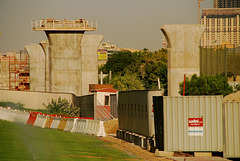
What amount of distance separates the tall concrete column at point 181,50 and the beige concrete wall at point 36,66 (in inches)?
1719

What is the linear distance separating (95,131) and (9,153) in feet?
58.5

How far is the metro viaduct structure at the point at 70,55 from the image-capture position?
78938 millimetres

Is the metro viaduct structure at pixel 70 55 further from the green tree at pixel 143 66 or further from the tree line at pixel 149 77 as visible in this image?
the green tree at pixel 143 66

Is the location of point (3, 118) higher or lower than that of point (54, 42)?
lower

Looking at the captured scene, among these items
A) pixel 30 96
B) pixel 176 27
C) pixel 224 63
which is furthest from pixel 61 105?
pixel 224 63

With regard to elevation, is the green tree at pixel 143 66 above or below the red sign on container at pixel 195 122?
above

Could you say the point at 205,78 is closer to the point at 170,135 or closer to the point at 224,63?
the point at 224,63

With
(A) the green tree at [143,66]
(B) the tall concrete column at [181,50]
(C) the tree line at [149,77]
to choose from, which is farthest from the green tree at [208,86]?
(A) the green tree at [143,66]

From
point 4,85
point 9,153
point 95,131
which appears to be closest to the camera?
point 9,153

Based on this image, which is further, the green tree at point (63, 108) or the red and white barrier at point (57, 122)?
the green tree at point (63, 108)

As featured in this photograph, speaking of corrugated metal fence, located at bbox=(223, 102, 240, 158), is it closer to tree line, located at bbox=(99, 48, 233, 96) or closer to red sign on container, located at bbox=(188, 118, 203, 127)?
red sign on container, located at bbox=(188, 118, 203, 127)

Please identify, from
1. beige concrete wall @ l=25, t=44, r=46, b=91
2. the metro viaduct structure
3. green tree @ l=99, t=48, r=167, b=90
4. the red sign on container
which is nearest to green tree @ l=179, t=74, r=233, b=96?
the metro viaduct structure

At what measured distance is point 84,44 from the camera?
271 ft

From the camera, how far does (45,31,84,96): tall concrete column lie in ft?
259
